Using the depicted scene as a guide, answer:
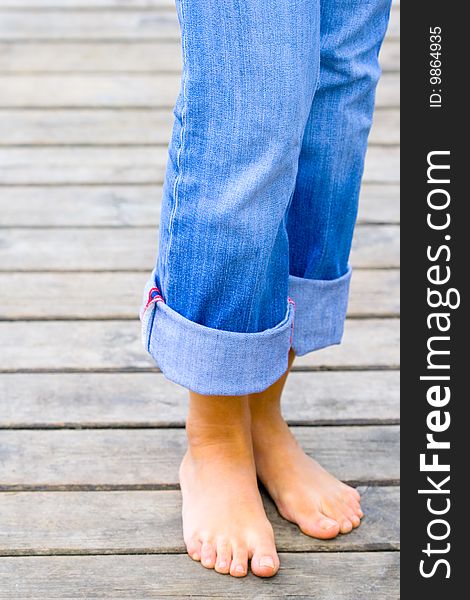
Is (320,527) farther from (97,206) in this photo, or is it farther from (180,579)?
(97,206)

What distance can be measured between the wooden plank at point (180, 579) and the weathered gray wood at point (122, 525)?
17 millimetres

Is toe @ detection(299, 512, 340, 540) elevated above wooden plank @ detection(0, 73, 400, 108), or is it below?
below

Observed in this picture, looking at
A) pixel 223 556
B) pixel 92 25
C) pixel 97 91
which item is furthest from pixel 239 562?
pixel 92 25

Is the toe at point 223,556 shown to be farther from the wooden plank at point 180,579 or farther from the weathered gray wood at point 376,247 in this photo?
the weathered gray wood at point 376,247

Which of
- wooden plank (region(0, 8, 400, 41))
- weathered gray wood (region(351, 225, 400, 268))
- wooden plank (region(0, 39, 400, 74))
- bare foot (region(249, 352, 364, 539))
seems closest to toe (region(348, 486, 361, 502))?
bare foot (region(249, 352, 364, 539))

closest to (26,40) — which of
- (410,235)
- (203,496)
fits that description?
(410,235)

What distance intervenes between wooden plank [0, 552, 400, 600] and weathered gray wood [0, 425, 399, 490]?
14 cm

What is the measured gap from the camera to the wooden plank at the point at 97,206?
6.05 ft

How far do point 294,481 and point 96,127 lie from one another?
1228 millimetres

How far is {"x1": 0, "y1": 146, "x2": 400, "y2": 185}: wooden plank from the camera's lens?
1.99m

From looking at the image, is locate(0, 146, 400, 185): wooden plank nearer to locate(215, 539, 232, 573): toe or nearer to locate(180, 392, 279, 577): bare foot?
locate(180, 392, 279, 577): bare foot

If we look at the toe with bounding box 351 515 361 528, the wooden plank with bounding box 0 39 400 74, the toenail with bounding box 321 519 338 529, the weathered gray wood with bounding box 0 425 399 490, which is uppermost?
the wooden plank with bounding box 0 39 400 74

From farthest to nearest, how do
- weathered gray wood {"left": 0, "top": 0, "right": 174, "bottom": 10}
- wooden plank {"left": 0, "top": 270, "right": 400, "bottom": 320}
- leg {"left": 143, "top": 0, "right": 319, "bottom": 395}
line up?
weathered gray wood {"left": 0, "top": 0, "right": 174, "bottom": 10}
wooden plank {"left": 0, "top": 270, "right": 400, "bottom": 320}
leg {"left": 143, "top": 0, "right": 319, "bottom": 395}

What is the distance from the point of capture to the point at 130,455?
1263 millimetres
